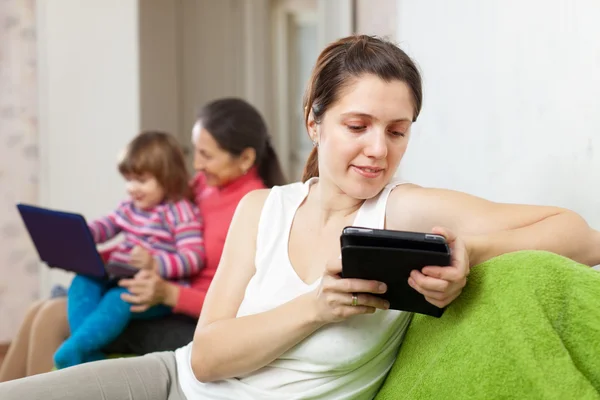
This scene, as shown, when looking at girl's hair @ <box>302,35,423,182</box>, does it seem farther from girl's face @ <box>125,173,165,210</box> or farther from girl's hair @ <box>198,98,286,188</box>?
girl's face @ <box>125,173,165,210</box>

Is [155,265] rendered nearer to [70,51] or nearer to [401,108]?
[401,108]

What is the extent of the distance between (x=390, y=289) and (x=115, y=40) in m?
2.78

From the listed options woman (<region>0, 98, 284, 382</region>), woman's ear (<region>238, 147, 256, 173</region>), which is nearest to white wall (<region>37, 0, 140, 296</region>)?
woman (<region>0, 98, 284, 382</region>)

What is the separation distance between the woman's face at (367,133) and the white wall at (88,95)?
2.43 metres

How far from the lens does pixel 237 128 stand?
229 centimetres

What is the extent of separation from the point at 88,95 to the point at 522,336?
2.98 metres

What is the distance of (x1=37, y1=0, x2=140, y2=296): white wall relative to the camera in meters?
3.47

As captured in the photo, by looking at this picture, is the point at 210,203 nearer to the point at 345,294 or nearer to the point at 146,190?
the point at 146,190

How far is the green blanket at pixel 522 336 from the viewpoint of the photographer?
2.95 feet

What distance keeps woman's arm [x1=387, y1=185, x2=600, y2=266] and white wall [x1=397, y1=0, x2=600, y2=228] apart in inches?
7.1

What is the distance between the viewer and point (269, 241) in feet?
4.23

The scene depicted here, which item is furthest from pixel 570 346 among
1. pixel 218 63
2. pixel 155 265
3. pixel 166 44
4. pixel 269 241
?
pixel 218 63

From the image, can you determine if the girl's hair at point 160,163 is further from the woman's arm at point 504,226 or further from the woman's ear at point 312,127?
the woman's arm at point 504,226

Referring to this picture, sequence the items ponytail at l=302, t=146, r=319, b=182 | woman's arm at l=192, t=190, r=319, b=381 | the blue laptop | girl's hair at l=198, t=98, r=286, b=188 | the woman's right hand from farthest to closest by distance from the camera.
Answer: girl's hair at l=198, t=98, r=286, b=188 → the blue laptop → ponytail at l=302, t=146, r=319, b=182 → woman's arm at l=192, t=190, r=319, b=381 → the woman's right hand
